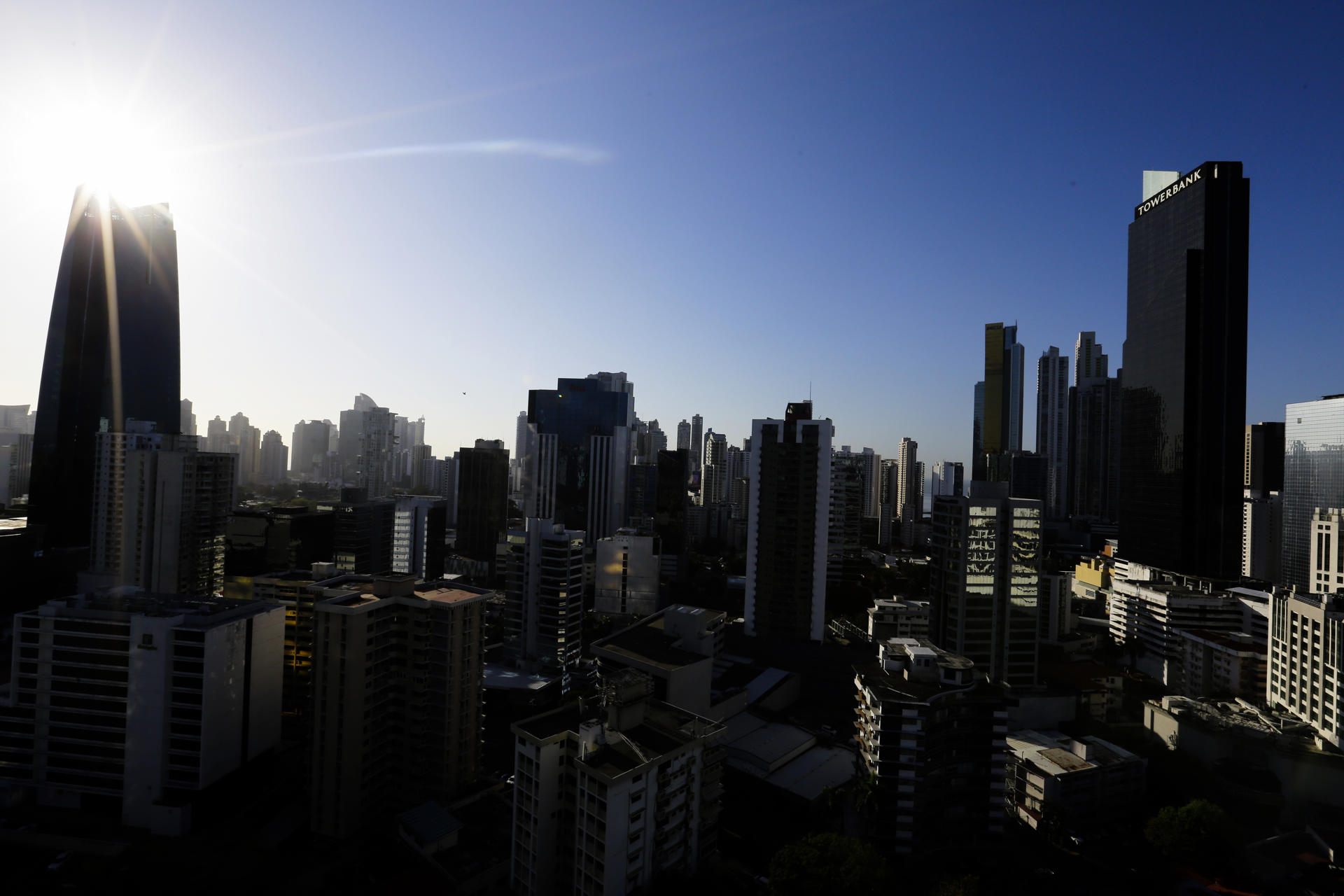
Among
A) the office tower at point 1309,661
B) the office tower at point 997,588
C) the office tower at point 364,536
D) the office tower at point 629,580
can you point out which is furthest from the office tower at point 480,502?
the office tower at point 1309,661

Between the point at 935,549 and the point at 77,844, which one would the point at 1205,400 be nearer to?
the point at 935,549

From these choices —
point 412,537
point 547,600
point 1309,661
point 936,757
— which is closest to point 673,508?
point 412,537

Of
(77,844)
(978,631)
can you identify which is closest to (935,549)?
(978,631)

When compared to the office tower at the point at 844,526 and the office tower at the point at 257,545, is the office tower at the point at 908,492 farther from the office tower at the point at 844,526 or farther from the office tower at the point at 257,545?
the office tower at the point at 257,545

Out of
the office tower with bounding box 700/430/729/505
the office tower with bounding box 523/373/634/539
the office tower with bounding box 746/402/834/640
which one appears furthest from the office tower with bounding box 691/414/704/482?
the office tower with bounding box 746/402/834/640

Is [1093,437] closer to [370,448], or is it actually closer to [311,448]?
[370,448]

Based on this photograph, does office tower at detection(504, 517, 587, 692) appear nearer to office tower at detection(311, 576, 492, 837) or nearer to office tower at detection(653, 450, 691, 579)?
office tower at detection(311, 576, 492, 837)
